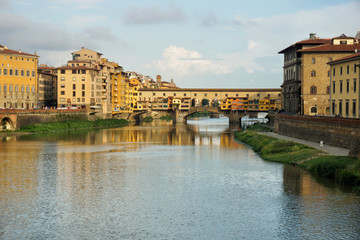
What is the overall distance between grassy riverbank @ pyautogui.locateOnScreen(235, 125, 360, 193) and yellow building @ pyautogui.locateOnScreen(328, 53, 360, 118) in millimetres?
8125

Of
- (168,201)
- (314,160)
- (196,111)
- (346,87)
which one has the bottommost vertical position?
(168,201)

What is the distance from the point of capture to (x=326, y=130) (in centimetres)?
4556

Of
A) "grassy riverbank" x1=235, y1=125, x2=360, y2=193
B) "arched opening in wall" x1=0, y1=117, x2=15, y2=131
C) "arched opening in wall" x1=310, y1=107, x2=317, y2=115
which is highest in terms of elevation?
"arched opening in wall" x1=310, y1=107, x2=317, y2=115

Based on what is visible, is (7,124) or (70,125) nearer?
(7,124)

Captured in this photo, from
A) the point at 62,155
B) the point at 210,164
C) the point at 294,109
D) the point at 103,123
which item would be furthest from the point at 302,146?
the point at 103,123

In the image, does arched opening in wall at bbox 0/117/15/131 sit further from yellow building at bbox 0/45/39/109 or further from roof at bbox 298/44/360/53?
roof at bbox 298/44/360/53

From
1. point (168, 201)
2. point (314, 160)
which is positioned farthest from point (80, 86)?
point (168, 201)

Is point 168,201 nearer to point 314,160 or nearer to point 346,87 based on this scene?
point 314,160

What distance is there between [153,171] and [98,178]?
17.2 ft

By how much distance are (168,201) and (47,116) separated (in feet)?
220

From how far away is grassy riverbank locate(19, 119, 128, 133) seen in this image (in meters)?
81.2

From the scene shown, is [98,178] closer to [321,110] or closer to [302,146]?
[302,146]

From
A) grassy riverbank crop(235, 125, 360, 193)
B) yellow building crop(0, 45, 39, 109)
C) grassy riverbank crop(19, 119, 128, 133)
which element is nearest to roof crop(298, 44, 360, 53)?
grassy riverbank crop(235, 125, 360, 193)

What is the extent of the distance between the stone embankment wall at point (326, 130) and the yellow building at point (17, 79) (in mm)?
59931
